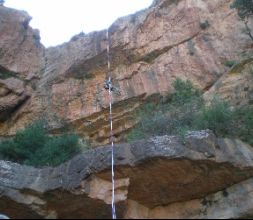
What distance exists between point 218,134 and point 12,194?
5.64 metres

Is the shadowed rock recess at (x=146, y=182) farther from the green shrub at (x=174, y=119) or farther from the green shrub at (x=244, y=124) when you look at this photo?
the green shrub at (x=174, y=119)

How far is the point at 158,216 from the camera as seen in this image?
1230cm

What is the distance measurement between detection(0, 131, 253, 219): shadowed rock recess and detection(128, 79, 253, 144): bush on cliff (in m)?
0.59

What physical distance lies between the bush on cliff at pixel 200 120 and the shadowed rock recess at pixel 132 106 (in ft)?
2.03

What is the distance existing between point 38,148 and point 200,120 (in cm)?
573

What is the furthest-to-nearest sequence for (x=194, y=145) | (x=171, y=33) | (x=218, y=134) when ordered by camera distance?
1. (x=171, y=33)
2. (x=218, y=134)
3. (x=194, y=145)

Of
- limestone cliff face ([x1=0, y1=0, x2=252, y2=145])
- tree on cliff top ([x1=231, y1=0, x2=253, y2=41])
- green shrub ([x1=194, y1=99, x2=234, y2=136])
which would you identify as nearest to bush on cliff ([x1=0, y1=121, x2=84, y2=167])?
limestone cliff face ([x1=0, y1=0, x2=252, y2=145])

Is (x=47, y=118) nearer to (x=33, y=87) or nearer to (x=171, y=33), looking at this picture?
(x=33, y=87)

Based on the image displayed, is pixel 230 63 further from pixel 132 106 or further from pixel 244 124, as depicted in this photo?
pixel 244 124

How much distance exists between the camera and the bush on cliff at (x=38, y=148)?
14539mm

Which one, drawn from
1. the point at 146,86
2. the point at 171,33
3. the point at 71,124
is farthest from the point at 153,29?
the point at 71,124

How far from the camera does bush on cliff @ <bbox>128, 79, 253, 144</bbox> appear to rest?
1289 centimetres

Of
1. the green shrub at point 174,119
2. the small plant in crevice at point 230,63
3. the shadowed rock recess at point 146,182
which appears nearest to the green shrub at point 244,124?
the shadowed rock recess at point 146,182

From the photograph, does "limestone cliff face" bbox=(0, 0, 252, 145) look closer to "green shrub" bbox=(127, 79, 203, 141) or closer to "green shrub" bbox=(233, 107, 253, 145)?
"green shrub" bbox=(127, 79, 203, 141)
